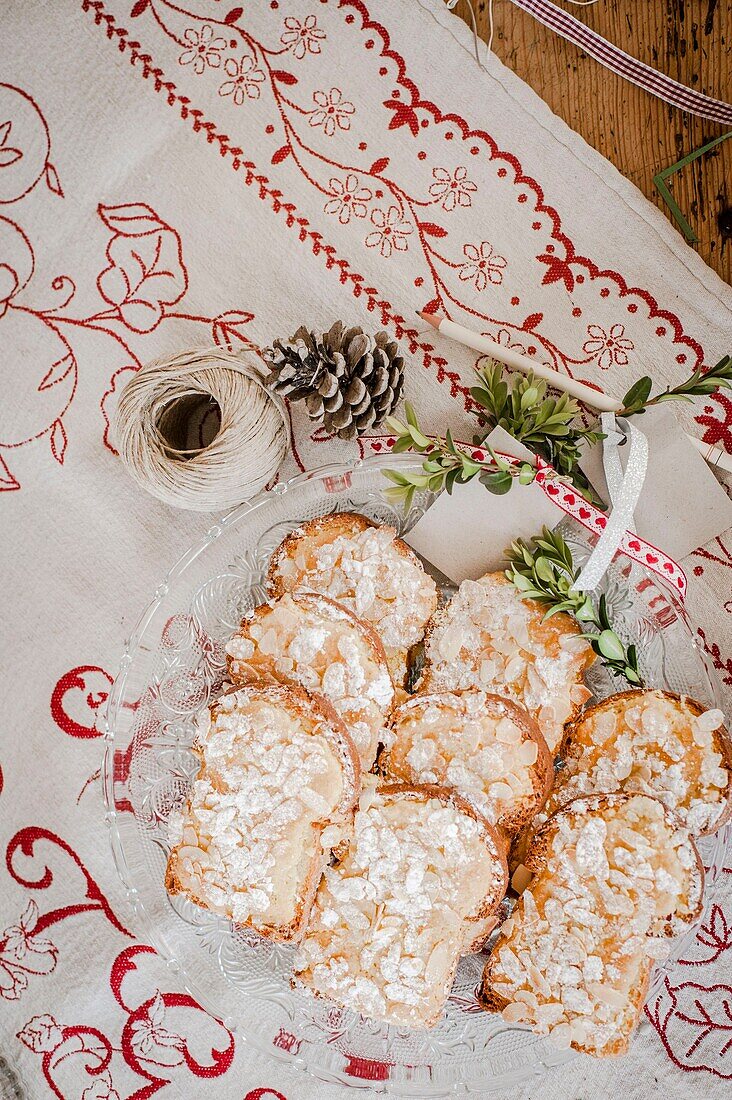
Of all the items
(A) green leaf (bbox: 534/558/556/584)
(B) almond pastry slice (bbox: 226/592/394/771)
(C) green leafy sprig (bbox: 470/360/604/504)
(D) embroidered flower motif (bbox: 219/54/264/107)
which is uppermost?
(D) embroidered flower motif (bbox: 219/54/264/107)

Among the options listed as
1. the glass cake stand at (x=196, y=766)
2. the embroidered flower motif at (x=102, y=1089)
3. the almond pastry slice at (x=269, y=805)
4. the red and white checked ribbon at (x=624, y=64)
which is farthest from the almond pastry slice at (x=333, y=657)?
the red and white checked ribbon at (x=624, y=64)

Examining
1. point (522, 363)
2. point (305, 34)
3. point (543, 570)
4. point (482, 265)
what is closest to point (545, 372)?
point (522, 363)

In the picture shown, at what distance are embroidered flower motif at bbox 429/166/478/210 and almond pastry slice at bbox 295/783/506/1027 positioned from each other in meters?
1.14

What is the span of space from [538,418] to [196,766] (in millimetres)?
930

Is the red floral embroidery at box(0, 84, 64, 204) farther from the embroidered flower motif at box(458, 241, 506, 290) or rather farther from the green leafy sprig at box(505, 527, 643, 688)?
the green leafy sprig at box(505, 527, 643, 688)

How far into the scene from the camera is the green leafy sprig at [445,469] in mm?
1395

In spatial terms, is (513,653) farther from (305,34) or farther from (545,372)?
(305,34)

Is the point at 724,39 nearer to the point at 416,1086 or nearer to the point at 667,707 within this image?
the point at 667,707

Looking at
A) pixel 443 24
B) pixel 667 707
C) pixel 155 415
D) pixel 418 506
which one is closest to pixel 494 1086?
pixel 667 707

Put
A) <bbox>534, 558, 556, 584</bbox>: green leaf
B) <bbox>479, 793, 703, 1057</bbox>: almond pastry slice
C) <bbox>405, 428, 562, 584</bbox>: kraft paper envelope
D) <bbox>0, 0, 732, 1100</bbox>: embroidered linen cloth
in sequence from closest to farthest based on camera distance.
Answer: <bbox>479, 793, 703, 1057</bbox>: almond pastry slice, <bbox>534, 558, 556, 584</bbox>: green leaf, <bbox>405, 428, 562, 584</bbox>: kraft paper envelope, <bbox>0, 0, 732, 1100</bbox>: embroidered linen cloth

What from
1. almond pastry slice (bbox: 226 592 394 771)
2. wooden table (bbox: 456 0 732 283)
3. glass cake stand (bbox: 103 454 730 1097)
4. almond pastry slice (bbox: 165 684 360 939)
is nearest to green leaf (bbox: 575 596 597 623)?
glass cake stand (bbox: 103 454 730 1097)

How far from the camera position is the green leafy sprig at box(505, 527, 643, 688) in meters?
1.37

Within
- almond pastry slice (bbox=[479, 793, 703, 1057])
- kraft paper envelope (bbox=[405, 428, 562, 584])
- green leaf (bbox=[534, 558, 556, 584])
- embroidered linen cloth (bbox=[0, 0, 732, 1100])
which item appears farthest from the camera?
embroidered linen cloth (bbox=[0, 0, 732, 1100])

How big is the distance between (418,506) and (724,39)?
1.11 metres
